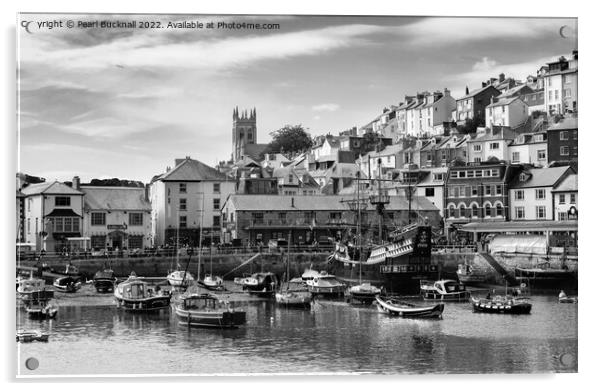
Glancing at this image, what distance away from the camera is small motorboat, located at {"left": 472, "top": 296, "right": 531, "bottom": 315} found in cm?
3059

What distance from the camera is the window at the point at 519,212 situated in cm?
5275

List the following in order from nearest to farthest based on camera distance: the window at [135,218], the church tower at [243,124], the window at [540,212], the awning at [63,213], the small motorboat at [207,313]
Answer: the church tower at [243,124], the small motorboat at [207,313], the awning at [63,213], the window at [135,218], the window at [540,212]

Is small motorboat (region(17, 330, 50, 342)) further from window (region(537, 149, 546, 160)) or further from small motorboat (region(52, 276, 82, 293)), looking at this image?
window (region(537, 149, 546, 160))

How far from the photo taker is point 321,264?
46625 mm

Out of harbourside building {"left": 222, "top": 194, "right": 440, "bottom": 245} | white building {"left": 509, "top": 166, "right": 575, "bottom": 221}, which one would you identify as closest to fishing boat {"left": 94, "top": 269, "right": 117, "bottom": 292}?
harbourside building {"left": 222, "top": 194, "right": 440, "bottom": 245}

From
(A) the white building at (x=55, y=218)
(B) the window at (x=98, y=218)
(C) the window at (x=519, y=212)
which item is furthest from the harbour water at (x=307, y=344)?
(C) the window at (x=519, y=212)

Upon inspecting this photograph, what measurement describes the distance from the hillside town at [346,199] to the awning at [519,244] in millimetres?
520

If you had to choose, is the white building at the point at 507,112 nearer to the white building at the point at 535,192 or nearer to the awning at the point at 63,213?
the white building at the point at 535,192

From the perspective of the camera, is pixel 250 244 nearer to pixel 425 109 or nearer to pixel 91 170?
pixel 91 170

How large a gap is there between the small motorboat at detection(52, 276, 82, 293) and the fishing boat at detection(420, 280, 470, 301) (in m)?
15.4

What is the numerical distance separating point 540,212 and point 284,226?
15.6 meters

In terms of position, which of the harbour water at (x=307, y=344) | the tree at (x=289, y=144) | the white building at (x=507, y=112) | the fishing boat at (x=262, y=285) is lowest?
the harbour water at (x=307, y=344)

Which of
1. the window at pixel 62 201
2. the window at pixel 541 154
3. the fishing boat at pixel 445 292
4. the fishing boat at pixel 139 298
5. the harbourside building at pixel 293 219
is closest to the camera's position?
the fishing boat at pixel 139 298

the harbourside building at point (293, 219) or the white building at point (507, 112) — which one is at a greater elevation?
the white building at point (507, 112)
